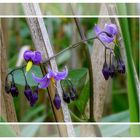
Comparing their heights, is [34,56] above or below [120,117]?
above

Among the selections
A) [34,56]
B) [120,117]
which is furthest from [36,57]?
[120,117]

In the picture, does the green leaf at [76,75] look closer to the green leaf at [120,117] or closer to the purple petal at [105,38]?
the purple petal at [105,38]

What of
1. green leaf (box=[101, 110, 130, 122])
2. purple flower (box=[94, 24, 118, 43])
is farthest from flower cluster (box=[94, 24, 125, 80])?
green leaf (box=[101, 110, 130, 122])

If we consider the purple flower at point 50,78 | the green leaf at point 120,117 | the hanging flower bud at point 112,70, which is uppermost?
the purple flower at point 50,78

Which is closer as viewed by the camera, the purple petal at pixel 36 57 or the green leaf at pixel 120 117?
the purple petal at pixel 36 57

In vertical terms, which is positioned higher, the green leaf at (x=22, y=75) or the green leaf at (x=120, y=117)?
the green leaf at (x=22, y=75)

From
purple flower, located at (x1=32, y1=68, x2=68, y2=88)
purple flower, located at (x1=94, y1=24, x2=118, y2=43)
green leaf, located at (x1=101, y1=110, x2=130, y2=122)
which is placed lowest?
green leaf, located at (x1=101, y1=110, x2=130, y2=122)

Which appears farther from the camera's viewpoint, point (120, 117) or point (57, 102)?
point (120, 117)

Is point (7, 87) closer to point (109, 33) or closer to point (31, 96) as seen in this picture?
point (31, 96)

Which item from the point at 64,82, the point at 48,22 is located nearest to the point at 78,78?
the point at 64,82

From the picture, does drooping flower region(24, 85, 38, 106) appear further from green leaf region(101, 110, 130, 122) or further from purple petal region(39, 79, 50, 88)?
green leaf region(101, 110, 130, 122)

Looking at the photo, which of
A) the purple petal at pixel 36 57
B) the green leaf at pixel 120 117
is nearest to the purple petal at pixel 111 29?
the purple petal at pixel 36 57
